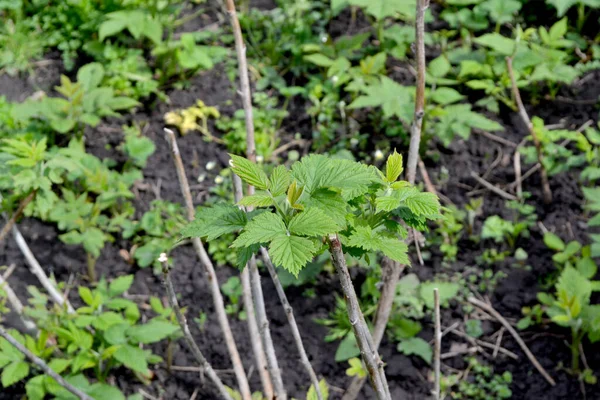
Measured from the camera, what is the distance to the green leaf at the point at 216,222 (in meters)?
1.57

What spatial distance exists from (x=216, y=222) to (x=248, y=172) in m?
0.15

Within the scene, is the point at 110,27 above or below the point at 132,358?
above

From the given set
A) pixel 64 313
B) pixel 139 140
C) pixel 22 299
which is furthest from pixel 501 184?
pixel 22 299

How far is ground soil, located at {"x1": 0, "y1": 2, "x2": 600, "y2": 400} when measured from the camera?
2.92 metres

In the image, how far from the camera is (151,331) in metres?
2.75

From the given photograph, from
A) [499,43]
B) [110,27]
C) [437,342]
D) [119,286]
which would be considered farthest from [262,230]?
[110,27]

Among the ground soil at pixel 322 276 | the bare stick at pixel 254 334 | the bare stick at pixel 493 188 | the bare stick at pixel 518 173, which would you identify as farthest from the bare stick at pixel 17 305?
the bare stick at pixel 518 173

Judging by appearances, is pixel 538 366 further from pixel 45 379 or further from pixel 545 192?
pixel 45 379

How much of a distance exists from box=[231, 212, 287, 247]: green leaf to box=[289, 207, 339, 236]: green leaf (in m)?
0.03

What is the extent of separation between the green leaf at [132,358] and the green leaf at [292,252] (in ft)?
4.73

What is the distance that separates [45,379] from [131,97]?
1.96 meters

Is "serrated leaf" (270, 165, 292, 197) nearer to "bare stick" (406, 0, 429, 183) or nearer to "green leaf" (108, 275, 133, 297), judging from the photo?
"bare stick" (406, 0, 429, 183)

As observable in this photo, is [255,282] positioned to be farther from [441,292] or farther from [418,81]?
[441,292]

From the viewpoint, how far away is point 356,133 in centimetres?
382
